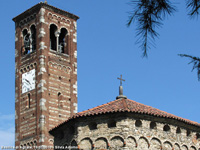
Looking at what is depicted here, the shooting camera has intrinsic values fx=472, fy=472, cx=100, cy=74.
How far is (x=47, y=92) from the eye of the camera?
30.9 meters

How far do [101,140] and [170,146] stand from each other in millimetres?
2999

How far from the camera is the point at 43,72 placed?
31156 mm

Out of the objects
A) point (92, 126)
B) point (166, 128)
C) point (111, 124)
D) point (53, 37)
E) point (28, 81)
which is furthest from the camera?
point (53, 37)

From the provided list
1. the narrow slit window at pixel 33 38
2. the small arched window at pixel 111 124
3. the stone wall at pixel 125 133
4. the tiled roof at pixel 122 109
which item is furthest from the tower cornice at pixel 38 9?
the small arched window at pixel 111 124

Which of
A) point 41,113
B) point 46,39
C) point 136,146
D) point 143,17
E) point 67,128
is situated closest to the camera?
point 143,17

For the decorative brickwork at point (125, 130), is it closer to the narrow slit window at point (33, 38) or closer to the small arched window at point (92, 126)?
the small arched window at point (92, 126)

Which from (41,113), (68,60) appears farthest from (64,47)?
(41,113)

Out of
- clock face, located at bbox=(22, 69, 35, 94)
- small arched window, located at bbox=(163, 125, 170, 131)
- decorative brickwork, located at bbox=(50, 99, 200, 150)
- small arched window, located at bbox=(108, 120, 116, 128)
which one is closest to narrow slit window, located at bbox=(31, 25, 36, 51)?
clock face, located at bbox=(22, 69, 35, 94)

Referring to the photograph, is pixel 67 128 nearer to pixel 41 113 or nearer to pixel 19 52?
pixel 41 113

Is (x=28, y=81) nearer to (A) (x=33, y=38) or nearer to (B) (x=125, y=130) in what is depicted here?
(A) (x=33, y=38)

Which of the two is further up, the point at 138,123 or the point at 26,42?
the point at 26,42

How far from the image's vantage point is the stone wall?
1853cm

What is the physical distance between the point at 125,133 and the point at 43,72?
13773 mm

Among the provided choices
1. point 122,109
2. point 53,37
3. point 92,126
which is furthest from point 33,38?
point 122,109
